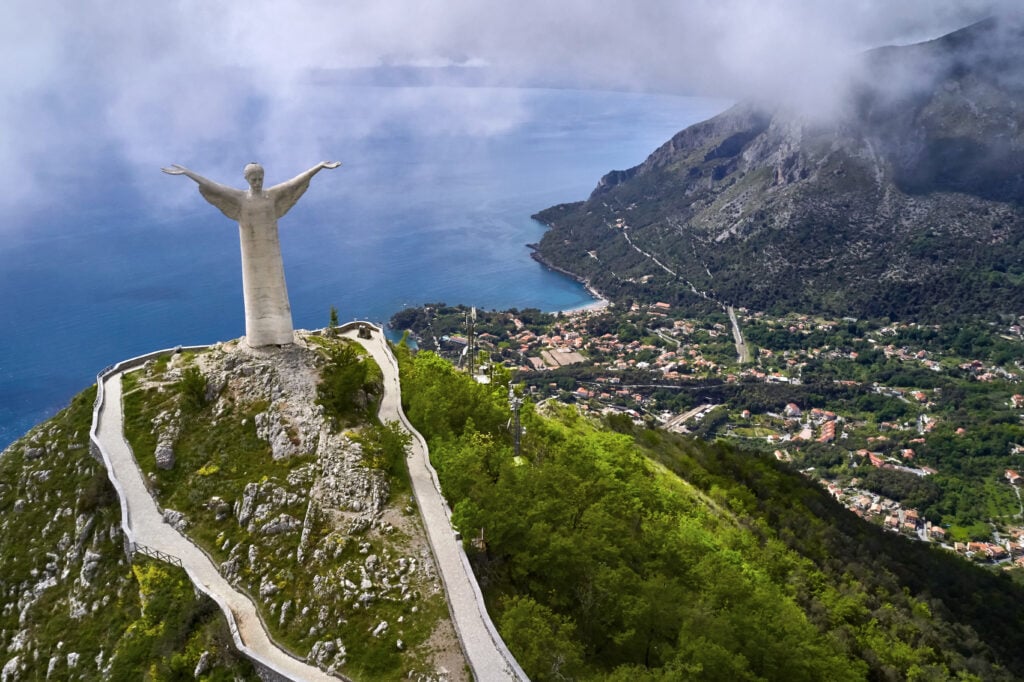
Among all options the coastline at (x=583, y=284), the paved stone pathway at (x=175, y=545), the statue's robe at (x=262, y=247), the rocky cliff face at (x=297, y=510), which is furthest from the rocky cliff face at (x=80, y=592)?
the coastline at (x=583, y=284)

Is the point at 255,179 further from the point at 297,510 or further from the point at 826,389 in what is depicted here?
the point at 826,389

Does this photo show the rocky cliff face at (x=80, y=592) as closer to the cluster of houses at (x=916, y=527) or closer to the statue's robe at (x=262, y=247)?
the statue's robe at (x=262, y=247)

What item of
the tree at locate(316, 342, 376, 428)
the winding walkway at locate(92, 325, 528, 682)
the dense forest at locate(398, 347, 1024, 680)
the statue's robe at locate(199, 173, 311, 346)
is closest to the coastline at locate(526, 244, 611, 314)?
the dense forest at locate(398, 347, 1024, 680)

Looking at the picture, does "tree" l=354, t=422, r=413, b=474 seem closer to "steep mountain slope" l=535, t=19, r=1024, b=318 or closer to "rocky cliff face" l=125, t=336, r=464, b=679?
"rocky cliff face" l=125, t=336, r=464, b=679

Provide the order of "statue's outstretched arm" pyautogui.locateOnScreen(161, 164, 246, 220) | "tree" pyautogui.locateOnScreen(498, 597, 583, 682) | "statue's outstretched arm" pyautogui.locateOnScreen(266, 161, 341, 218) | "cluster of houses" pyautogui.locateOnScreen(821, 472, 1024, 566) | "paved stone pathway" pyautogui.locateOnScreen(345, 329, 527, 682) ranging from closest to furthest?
"tree" pyautogui.locateOnScreen(498, 597, 583, 682)
"paved stone pathway" pyautogui.locateOnScreen(345, 329, 527, 682)
"statue's outstretched arm" pyautogui.locateOnScreen(161, 164, 246, 220)
"statue's outstretched arm" pyautogui.locateOnScreen(266, 161, 341, 218)
"cluster of houses" pyautogui.locateOnScreen(821, 472, 1024, 566)

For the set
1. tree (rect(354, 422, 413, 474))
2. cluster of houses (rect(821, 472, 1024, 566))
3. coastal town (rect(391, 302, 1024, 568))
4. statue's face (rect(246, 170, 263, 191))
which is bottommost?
cluster of houses (rect(821, 472, 1024, 566))

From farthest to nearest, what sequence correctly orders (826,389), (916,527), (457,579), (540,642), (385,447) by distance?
(826,389)
(916,527)
(385,447)
(457,579)
(540,642)

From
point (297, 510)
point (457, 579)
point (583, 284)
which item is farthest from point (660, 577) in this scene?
point (583, 284)
